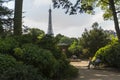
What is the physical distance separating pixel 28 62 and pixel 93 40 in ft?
119

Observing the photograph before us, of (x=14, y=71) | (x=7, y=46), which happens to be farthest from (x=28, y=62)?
(x=14, y=71)

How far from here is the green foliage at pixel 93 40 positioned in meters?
47.6

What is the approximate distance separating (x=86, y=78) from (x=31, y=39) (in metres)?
3.31

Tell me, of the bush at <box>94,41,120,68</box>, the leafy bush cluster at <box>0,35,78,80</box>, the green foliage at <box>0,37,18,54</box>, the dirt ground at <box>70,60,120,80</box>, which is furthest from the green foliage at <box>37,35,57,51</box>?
the bush at <box>94,41,120,68</box>

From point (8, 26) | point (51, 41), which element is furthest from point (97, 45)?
point (51, 41)

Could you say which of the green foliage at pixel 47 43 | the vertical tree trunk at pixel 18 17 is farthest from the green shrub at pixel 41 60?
the vertical tree trunk at pixel 18 17

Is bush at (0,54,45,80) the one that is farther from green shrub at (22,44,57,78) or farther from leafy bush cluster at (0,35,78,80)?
green shrub at (22,44,57,78)

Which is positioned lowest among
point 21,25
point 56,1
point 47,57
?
point 47,57

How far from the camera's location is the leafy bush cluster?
34.7 ft

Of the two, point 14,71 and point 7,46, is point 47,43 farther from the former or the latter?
point 14,71

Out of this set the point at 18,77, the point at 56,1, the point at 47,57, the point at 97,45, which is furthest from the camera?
the point at 97,45

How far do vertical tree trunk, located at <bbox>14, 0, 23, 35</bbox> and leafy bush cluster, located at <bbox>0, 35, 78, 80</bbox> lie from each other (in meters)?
2.96

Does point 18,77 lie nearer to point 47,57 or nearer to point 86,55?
point 47,57

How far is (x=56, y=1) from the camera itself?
24469 mm
